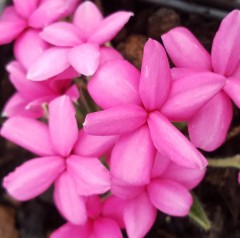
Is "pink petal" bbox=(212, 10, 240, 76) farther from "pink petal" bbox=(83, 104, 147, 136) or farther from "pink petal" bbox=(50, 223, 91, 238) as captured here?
"pink petal" bbox=(50, 223, 91, 238)

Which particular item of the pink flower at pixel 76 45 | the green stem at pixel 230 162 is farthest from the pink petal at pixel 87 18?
the green stem at pixel 230 162

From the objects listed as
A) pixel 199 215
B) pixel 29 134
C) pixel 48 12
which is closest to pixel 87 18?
pixel 48 12

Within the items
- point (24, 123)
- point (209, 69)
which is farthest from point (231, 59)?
point (24, 123)

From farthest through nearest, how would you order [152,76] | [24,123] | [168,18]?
1. [168,18]
2. [24,123]
3. [152,76]

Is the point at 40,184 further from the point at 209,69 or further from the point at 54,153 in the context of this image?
the point at 209,69

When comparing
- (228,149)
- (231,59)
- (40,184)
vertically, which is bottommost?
(228,149)

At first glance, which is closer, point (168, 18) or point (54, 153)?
point (54, 153)
